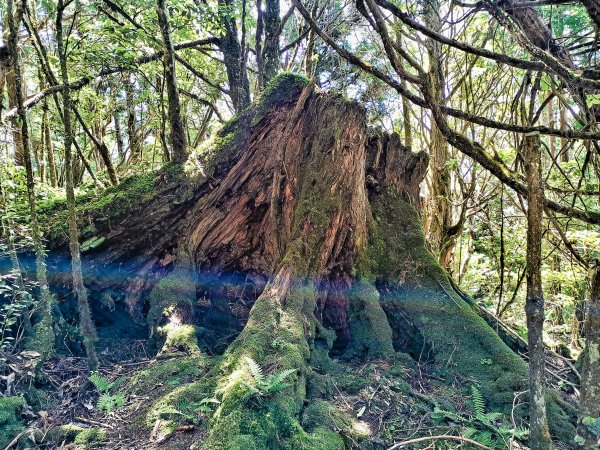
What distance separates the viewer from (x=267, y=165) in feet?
18.4

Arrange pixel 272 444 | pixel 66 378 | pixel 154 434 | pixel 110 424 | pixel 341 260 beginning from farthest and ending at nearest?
pixel 341 260
pixel 66 378
pixel 110 424
pixel 154 434
pixel 272 444

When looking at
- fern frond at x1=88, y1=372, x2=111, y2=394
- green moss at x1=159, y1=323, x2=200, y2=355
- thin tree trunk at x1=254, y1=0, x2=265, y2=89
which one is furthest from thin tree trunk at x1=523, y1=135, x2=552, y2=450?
thin tree trunk at x1=254, y1=0, x2=265, y2=89

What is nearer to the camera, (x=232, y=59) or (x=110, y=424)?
(x=110, y=424)

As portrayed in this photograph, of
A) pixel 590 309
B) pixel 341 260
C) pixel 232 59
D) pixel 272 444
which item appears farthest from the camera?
pixel 232 59

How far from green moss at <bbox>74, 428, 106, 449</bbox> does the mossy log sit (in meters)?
1.27

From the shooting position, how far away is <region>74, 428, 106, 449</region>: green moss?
306cm

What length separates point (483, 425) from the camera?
344cm

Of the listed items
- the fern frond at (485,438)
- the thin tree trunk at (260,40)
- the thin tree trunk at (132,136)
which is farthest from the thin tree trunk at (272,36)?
the fern frond at (485,438)

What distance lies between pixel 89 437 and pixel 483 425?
10.8 ft

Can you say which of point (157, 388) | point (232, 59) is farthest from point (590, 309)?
point (232, 59)

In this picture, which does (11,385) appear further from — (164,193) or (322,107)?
(322,107)

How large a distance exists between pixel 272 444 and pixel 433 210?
747 cm

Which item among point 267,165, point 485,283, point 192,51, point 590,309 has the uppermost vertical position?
point 192,51

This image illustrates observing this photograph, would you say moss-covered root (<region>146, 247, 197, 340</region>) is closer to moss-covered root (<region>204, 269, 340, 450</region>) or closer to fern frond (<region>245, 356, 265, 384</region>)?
moss-covered root (<region>204, 269, 340, 450</region>)
